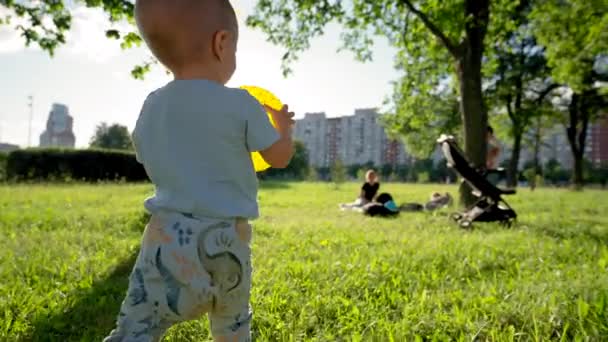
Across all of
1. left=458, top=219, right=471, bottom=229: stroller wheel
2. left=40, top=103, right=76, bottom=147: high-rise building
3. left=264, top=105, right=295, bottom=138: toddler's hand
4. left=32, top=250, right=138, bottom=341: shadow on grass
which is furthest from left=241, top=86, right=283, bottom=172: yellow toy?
left=40, top=103, right=76, bottom=147: high-rise building

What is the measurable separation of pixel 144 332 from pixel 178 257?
0.28 metres

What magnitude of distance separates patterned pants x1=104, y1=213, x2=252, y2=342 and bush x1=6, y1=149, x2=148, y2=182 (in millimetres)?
23658

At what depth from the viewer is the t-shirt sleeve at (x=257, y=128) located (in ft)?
4.85

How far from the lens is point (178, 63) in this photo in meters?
1.54

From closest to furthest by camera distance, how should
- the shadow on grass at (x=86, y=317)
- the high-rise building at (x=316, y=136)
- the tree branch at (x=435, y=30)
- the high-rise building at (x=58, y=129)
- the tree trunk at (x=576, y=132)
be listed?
the shadow on grass at (x=86, y=317) → the tree branch at (x=435, y=30) → the tree trunk at (x=576, y=132) → the high-rise building at (x=58, y=129) → the high-rise building at (x=316, y=136)

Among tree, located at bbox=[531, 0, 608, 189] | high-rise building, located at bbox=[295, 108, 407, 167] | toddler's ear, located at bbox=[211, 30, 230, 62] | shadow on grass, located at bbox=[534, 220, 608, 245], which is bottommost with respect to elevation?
shadow on grass, located at bbox=[534, 220, 608, 245]

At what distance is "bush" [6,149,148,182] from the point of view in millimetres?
24734

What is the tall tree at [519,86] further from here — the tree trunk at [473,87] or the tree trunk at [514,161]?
the tree trunk at [473,87]

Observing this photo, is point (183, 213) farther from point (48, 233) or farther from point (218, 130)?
point (48, 233)

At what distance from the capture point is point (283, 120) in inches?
63.9

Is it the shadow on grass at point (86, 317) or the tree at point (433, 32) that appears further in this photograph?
the tree at point (433, 32)

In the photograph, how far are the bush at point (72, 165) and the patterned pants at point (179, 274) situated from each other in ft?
77.6

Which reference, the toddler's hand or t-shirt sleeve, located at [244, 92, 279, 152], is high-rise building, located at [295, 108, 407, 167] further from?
t-shirt sleeve, located at [244, 92, 279, 152]

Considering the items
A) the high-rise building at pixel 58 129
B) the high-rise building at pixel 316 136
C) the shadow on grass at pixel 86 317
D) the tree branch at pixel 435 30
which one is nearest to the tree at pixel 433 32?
the tree branch at pixel 435 30
